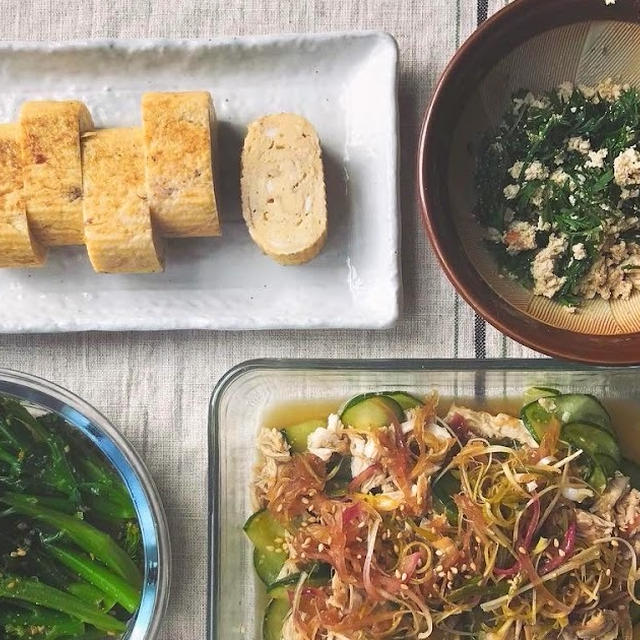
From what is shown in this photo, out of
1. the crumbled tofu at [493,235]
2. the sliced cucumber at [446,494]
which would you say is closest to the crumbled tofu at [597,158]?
the crumbled tofu at [493,235]

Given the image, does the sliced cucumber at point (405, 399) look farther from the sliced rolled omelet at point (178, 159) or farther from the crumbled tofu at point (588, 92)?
the crumbled tofu at point (588, 92)

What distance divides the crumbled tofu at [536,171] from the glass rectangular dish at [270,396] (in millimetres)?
427

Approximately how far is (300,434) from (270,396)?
4.7 inches

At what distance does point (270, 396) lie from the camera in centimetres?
213

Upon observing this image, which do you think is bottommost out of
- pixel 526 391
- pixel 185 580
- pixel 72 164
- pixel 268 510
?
pixel 185 580

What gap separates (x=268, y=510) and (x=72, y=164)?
3.06ft

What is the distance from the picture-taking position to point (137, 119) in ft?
7.30

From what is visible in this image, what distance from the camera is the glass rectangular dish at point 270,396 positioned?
206 cm

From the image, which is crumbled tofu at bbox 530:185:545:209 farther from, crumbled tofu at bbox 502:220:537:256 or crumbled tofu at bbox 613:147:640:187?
crumbled tofu at bbox 613:147:640:187

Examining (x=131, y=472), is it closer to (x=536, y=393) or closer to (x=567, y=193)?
(x=536, y=393)

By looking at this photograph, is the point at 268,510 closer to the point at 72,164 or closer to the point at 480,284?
the point at 480,284

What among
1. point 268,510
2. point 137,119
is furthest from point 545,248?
point 137,119

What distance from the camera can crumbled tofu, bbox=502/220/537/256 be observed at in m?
2.03

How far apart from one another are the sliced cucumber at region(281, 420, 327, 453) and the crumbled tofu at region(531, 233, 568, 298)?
61 centimetres
